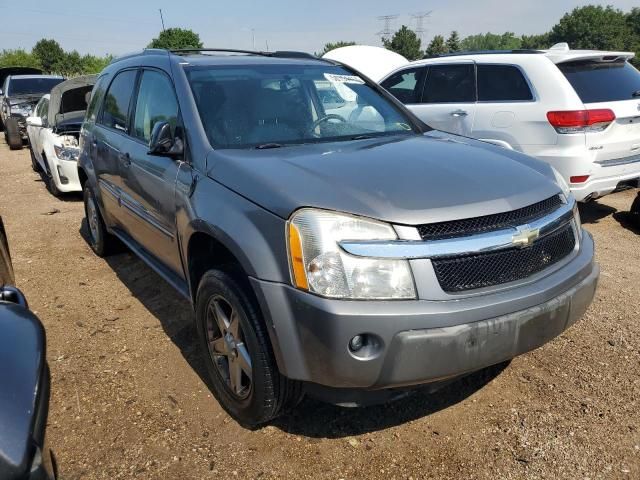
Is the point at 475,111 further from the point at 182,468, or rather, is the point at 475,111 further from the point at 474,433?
the point at 182,468

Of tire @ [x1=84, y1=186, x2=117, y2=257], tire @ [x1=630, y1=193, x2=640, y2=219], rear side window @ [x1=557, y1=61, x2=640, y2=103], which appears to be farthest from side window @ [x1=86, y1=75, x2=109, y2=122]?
tire @ [x1=630, y1=193, x2=640, y2=219]

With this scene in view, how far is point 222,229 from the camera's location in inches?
95.0

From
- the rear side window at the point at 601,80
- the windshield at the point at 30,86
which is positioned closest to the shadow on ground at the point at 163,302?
the rear side window at the point at 601,80

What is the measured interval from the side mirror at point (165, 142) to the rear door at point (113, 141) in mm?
941

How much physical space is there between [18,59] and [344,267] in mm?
61807

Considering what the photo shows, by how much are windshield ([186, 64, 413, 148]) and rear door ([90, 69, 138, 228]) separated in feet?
3.23

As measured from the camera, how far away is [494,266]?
2182 millimetres

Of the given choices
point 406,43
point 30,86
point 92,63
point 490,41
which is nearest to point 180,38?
point 92,63

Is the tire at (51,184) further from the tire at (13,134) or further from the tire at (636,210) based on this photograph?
the tire at (636,210)

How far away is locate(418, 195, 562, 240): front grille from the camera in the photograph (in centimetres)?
210

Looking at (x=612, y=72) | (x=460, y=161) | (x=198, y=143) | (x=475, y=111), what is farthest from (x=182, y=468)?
(x=612, y=72)

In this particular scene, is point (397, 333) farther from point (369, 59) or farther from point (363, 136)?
point (369, 59)

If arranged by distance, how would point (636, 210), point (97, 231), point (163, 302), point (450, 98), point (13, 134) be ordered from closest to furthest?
point (163, 302)
point (97, 231)
point (636, 210)
point (450, 98)
point (13, 134)

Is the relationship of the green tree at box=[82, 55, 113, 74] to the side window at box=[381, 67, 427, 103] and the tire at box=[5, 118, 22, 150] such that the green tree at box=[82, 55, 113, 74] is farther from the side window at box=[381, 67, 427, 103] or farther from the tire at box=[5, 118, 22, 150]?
the side window at box=[381, 67, 427, 103]
